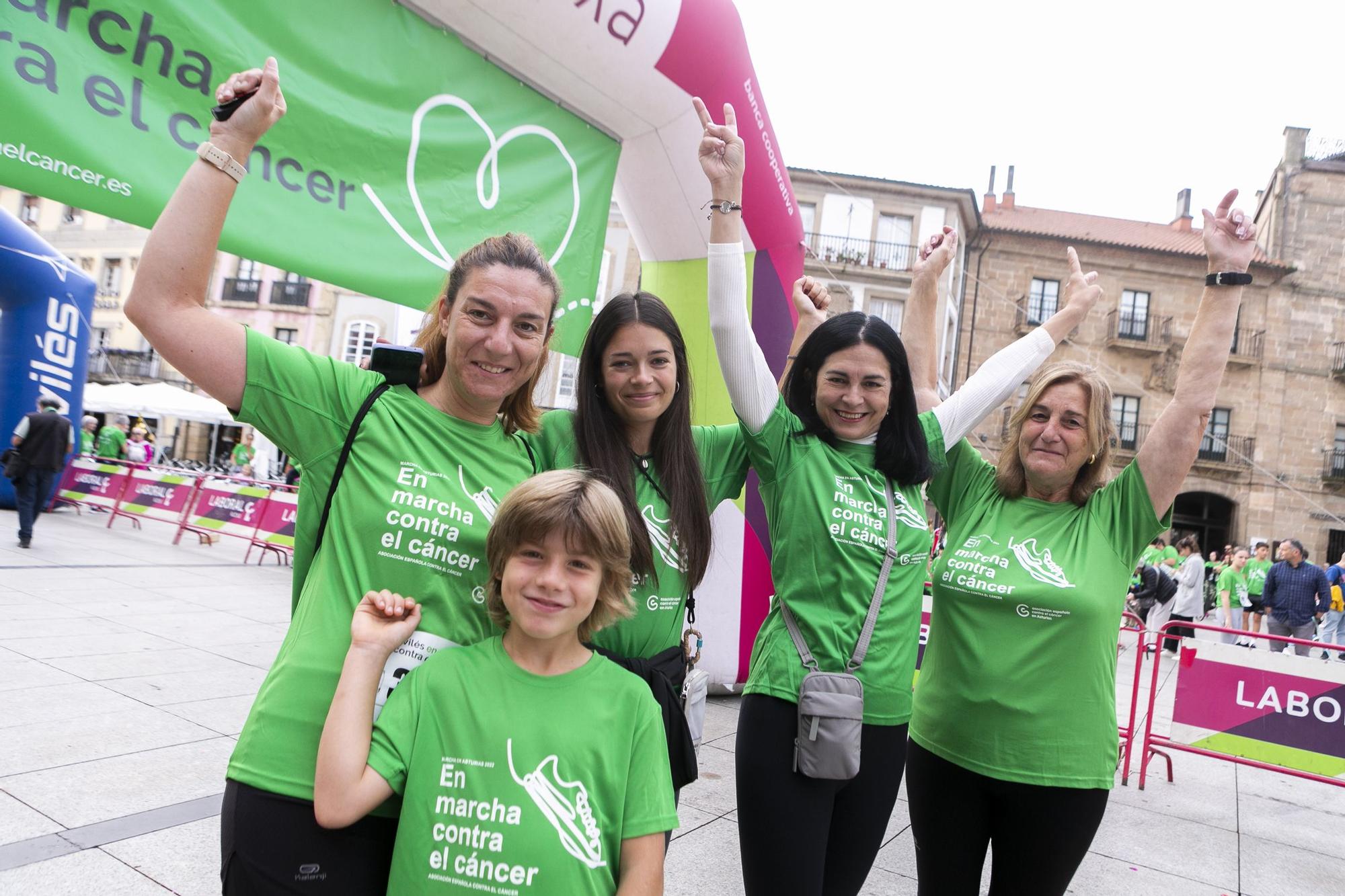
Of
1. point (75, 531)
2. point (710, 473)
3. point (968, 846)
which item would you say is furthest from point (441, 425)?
point (75, 531)

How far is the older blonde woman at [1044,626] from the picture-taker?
2.01 meters

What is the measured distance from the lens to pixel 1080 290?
2.75 metres

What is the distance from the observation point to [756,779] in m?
1.94

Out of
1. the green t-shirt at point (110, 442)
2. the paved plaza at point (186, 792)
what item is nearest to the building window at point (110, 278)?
the green t-shirt at point (110, 442)

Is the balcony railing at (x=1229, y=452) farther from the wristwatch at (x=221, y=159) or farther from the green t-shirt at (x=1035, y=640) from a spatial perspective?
the wristwatch at (x=221, y=159)

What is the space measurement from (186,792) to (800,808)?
8.64 ft

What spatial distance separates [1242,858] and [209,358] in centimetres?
478

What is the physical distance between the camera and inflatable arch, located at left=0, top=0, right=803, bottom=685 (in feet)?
7.89

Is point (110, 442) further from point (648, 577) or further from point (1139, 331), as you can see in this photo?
point (1139, 331)

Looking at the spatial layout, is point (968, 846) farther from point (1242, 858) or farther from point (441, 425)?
point (1242, 858)

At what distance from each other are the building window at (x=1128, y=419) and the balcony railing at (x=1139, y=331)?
5.91ft

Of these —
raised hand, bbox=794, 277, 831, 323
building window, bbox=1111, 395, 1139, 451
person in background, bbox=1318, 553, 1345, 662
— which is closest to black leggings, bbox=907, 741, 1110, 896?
raised hand, bbox=794, 277, 831, 323

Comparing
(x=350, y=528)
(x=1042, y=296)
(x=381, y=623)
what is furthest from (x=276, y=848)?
(x=1042, y=296)

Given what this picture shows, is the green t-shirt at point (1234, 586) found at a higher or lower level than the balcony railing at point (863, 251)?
lower
